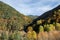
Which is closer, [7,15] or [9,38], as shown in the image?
[9,38]

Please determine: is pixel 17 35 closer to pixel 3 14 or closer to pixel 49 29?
pixel 49 29

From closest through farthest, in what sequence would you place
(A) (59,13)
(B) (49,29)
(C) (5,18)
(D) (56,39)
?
1. (D) (56,39)
2. (B) (49,29)
3. (A) (59,13)
4. (C) (5,18)

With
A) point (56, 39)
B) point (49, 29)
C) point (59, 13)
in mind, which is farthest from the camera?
point (59, 13)

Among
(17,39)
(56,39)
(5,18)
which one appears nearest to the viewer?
(17,39)

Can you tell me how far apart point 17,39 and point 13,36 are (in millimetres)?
1366

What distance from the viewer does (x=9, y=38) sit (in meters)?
38.5

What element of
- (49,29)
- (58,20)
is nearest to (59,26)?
(49,29)

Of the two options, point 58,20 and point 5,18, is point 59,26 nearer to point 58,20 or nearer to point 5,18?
point 58,20

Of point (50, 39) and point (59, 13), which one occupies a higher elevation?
point (59, 13)

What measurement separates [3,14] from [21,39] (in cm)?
15832

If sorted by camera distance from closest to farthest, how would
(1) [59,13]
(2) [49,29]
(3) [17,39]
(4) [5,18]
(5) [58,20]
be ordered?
(3) [17,39] → (2) [49,29] → (5) [58,20] → (1) [59,13] → (4) [5,18]

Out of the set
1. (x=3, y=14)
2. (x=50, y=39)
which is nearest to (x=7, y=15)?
(x=3, y=14)

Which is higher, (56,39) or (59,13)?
(59,13)

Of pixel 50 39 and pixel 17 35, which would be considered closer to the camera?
pixel 17 35
